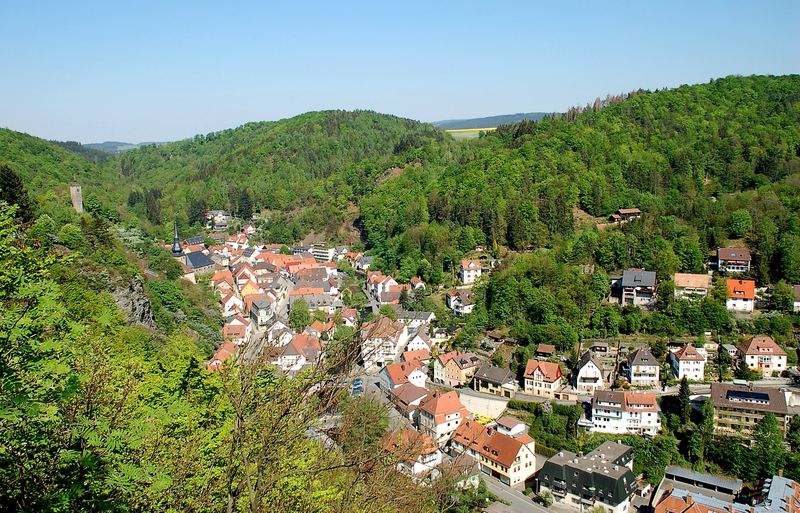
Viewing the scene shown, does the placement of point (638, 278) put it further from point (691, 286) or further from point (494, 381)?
point (494, 381)

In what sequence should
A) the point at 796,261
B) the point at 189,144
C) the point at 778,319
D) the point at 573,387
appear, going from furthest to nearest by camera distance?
the point at 189,144
the point at 796,261
the point at 778,319
the point at 573,387

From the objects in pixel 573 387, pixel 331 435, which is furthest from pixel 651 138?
pixel 331 435

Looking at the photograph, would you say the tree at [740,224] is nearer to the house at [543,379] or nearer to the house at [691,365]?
the house at [691,365]

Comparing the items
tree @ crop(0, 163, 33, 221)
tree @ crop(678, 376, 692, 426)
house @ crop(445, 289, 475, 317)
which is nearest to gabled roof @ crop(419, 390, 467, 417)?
tree @ crop(678, 376, 692, 426)

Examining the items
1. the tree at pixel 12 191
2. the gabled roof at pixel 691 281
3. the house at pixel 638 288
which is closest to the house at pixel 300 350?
the tree at pixel 12 191

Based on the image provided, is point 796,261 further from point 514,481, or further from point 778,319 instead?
point 514,481

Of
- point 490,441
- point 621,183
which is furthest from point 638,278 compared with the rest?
point 621,183
